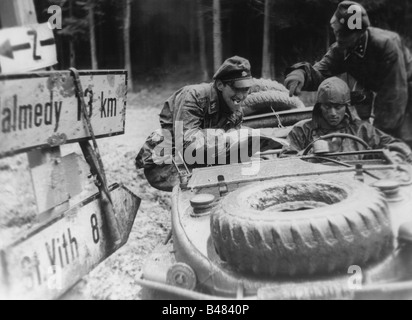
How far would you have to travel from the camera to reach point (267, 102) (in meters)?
4.53

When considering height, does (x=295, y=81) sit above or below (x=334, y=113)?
above

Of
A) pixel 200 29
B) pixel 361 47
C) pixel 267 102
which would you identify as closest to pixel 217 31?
pixel 200 29

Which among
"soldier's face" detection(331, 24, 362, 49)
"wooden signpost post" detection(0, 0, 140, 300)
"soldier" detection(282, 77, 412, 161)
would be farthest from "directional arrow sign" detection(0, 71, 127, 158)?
"soldier's face" detection(331, 24, 362, 49)

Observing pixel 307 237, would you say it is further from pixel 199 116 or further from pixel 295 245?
pixel 199 116

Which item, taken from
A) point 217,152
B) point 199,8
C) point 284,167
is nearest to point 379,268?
point 284,167

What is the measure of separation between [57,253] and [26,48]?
92 cm

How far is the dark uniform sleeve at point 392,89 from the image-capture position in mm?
3447

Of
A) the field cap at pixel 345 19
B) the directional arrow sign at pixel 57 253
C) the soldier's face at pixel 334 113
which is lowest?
the directional arrow sign at pixel 57 253

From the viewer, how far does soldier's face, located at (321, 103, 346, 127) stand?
3.18m

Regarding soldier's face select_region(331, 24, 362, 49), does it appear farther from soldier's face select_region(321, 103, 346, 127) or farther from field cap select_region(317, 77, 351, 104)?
soldier's face select_region(321, 103, 346, 127)

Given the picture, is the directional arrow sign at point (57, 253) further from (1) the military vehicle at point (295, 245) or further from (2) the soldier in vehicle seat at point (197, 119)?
(2) the soldier in vehicle seat at point (197, 119)

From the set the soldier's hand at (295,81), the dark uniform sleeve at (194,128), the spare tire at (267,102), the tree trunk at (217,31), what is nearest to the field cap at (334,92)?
the soldier's hand at (295,81)
